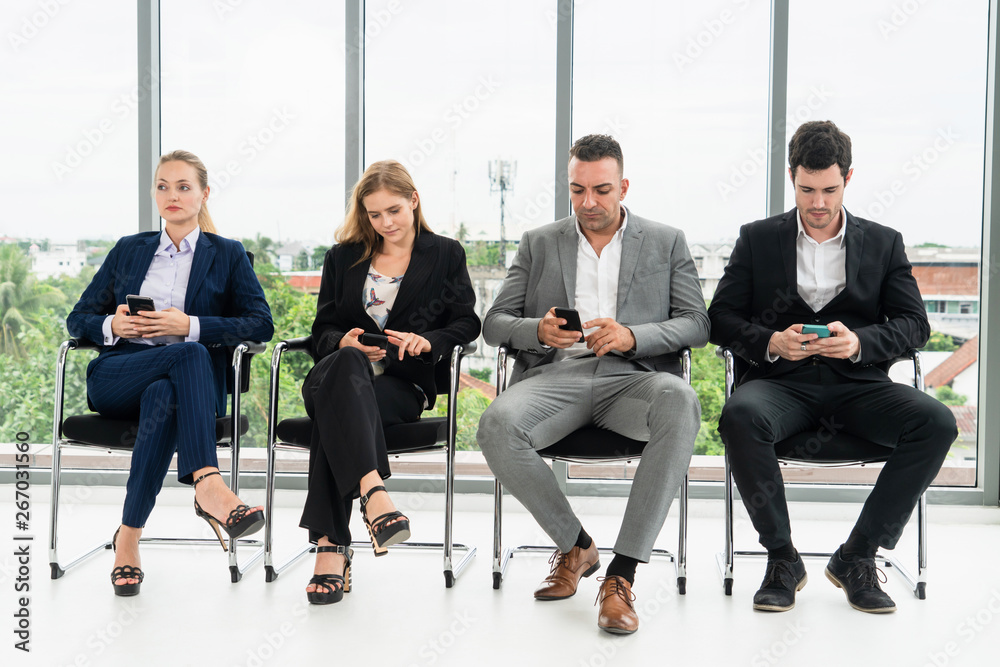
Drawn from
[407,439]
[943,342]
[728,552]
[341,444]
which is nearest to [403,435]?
[407,439]

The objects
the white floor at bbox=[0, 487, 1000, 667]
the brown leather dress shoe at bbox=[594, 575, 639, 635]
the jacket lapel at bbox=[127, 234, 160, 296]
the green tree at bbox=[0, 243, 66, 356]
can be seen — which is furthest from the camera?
the green tree at bbox=[0, 243, 66, 356]

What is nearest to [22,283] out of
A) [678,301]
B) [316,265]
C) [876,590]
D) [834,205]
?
[316,265]

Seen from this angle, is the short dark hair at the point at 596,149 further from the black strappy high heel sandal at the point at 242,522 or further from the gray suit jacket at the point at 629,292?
the black strappy high heel sandal at the point at 242,522

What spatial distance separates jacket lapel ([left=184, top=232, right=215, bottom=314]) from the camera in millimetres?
2586

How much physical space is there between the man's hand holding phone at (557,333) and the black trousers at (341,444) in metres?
0.54

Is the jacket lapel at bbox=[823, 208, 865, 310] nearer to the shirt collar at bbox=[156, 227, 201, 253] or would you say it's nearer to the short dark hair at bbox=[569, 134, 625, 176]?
the short dark hair at bbox=[569, 134, 625, 176]

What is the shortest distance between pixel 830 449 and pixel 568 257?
3.19ft

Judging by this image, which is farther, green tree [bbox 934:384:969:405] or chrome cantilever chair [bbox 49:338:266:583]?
green tree [bbox 934:384:969:405]

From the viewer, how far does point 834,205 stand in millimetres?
2373

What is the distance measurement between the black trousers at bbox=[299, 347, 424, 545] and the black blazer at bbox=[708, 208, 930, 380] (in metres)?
1.11

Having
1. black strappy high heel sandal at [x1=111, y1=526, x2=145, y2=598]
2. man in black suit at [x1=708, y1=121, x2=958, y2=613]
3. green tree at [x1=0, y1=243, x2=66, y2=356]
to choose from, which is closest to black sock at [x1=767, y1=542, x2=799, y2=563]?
man in black suit at [x1=708, y1=121, x2=958, y2=613]

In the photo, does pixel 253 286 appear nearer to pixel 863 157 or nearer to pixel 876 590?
pixel 876 590

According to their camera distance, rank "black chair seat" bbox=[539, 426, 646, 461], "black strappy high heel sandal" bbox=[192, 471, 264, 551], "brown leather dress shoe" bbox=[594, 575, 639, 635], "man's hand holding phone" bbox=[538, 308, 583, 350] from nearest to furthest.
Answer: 1. "brown leather dress shoe" bbox=[594, 575, 639, 635]
2. "black strappy high heel sandal" bbox=[192, 471, 264, 551]
3. "black chair seat" bbox=[539, 426, 646, 461]
4. "man's hand holding phone" bbox=[538, 308, 583, 350]

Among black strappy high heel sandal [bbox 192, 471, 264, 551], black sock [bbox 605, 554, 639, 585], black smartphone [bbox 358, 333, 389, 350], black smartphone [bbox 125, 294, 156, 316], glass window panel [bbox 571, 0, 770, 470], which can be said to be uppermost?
glass window panel [bbox 571, 0, 770, 470]
